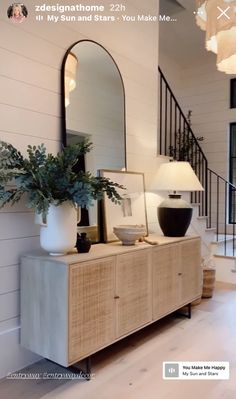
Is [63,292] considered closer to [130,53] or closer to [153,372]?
[153,372]

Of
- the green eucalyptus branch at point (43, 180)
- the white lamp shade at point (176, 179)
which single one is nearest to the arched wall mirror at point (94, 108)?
the white lamp shade at point (176, 179)

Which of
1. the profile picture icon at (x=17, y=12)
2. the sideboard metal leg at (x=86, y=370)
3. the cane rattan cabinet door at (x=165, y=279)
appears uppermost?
→ the profile picture icon at (x=17, y=12)

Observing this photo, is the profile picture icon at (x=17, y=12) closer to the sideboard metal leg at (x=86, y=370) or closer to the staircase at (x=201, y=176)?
the sideboard metal leg at (x=86, y=370)

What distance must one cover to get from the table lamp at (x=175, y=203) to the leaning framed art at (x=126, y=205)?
180 mm

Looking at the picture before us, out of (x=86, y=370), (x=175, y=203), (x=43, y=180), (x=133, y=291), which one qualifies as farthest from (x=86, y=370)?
(x=175, y=203)

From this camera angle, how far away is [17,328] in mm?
2139

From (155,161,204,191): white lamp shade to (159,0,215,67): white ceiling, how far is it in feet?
8.26

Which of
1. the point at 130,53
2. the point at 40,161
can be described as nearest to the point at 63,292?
the point at 40,161

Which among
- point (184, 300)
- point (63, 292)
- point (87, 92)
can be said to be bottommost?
point (184, 300)

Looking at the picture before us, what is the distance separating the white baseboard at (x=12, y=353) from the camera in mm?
2053

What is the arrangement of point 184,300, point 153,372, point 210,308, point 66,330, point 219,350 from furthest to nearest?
point 210,308 < point 184,300 < point 219,350 < point 153,372 < point 66,330

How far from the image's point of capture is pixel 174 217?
304 cm

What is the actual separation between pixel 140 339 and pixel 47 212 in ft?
4.41

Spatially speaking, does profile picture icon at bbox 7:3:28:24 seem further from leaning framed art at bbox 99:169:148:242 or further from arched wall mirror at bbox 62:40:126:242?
leaning framed art at bbox 99:169:148:242
